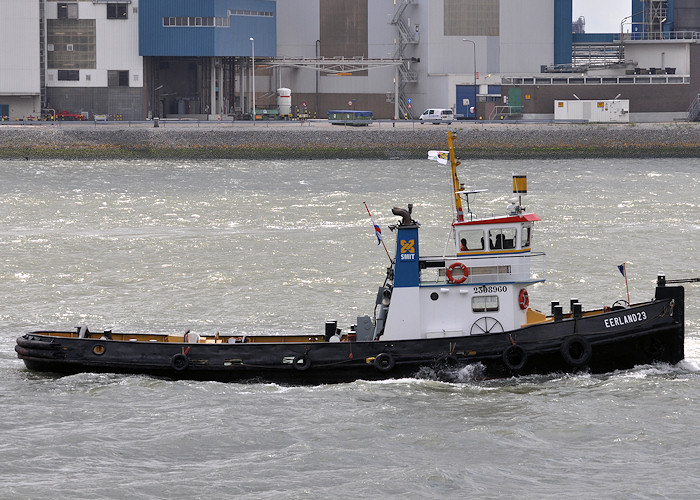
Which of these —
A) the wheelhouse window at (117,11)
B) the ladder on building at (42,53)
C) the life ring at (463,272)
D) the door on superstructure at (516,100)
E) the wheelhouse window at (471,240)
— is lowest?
the life ring at (463,272)

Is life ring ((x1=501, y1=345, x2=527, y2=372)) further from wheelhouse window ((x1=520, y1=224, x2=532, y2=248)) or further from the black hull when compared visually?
wheelhouse window ((x1=520, y1=224, x2=532, y2=248))

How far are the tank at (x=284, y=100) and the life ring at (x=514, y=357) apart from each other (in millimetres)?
74413

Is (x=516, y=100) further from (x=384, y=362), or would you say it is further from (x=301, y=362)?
(x=301, y=362)

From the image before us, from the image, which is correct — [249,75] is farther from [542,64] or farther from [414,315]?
[414,315]

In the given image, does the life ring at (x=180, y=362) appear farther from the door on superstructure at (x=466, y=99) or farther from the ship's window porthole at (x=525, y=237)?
the door on superstructure at (x=466, y=99)

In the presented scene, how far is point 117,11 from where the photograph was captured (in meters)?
89.8

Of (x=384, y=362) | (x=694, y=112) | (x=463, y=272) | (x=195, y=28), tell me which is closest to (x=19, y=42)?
(x=195, y=28)

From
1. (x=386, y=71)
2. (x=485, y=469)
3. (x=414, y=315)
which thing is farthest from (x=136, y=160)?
(x=485, y=469)

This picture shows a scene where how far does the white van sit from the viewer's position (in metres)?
87.6

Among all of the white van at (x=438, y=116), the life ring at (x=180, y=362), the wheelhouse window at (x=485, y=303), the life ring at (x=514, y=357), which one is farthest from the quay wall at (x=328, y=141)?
the life ring at (x=180, y=362)

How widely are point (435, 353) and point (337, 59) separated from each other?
7581cm

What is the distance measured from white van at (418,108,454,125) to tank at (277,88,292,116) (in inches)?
472

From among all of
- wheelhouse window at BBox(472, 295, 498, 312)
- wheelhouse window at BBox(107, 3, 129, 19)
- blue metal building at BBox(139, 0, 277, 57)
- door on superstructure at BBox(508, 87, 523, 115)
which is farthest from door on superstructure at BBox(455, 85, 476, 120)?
wheelhouse window at BBox(472, 295, 498, 312)

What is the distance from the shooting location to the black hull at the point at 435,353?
2305 centimetres
